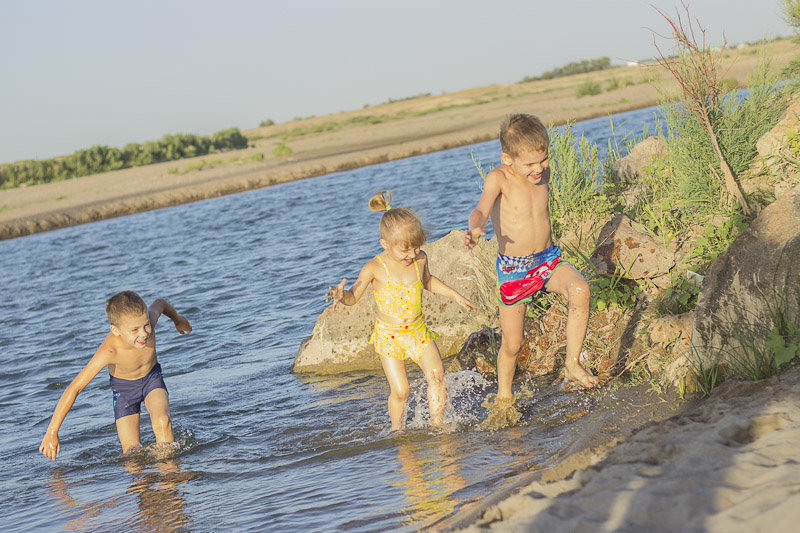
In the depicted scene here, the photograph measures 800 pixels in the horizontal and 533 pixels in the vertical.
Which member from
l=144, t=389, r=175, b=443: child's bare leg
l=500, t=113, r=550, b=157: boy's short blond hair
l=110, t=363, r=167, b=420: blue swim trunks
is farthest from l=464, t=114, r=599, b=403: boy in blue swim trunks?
l=110, t=363, r=167, b=420: blue swim trunks

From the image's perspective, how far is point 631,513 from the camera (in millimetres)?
3016

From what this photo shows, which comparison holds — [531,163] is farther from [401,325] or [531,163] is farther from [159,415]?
[159,415]

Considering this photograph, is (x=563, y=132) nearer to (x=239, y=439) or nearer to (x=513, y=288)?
(x=513, y=288)

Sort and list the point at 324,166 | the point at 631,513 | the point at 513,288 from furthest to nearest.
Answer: the point at 324,166 < the point at 513,288 < the point at 631,513

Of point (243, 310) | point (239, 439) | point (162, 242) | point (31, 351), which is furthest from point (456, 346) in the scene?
point (162, 242)

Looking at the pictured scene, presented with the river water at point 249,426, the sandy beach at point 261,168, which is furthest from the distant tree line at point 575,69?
the river water at point 249,426

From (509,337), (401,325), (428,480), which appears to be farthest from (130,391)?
(509,337)

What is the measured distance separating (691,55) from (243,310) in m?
6.74

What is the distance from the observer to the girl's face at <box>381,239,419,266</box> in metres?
5.45

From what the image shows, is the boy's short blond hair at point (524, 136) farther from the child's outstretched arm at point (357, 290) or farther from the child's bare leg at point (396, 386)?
the child's bare leg at point (396, 386)

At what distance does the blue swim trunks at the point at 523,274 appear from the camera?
5.20 meters

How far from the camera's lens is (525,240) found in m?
5.20

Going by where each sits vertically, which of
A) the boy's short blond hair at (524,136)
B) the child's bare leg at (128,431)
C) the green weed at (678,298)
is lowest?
the child's bare leg at (128,431)

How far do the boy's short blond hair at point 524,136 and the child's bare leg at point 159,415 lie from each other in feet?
10.8
